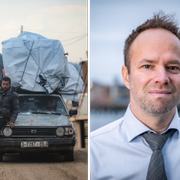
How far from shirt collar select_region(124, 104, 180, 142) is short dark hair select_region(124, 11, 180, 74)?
0.59 m

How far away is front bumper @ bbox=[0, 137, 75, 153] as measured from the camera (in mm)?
2789

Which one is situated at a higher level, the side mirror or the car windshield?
the car windshield

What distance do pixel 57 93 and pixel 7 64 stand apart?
27.2 inches

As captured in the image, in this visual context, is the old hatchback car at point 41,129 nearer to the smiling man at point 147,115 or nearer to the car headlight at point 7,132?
the car headlight at point 7,132

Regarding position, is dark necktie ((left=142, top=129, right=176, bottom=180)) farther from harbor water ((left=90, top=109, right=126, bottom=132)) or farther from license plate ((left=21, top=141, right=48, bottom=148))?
license plate ((left=21, top=141, right=48, bottom=148))

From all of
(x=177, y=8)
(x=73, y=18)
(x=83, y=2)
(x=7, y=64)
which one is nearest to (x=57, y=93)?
(x=7, y=64)

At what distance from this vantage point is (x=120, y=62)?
112 inches

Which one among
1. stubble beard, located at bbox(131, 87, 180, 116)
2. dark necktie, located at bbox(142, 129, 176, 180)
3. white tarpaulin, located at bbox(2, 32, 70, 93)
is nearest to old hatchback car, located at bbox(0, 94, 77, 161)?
white tarpaulin, located at bbox(2, 32, 70, 93)

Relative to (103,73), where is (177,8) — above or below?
above

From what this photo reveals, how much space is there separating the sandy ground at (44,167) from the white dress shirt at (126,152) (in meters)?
0.14

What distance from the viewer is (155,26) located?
279cm

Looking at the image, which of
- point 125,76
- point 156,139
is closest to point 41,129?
point 125,76

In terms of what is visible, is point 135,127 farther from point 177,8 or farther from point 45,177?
point 177,8

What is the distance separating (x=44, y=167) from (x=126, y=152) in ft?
3.32
